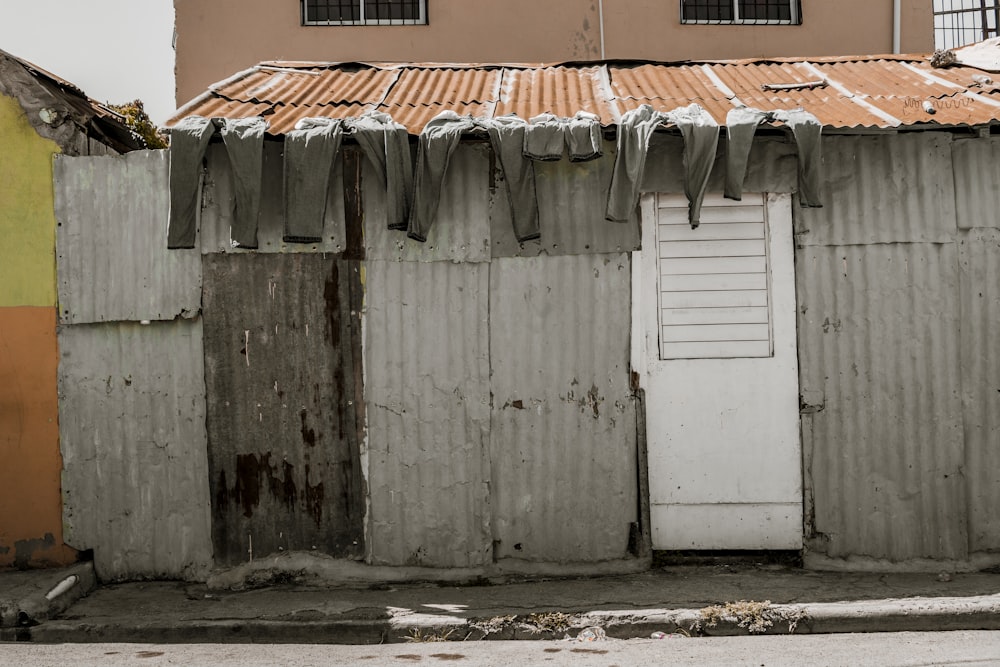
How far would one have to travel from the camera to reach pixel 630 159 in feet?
18.5

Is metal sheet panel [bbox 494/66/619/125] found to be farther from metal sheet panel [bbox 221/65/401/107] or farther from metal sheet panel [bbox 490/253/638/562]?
metal sheet panel [bbox 490/253/638/562]

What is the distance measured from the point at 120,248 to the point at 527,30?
5654mm

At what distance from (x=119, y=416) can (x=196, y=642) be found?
1802 millimetres

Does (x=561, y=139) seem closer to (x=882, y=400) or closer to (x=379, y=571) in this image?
(x=882, y=400)

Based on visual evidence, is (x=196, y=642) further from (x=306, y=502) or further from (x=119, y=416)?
(x=119, y=416)

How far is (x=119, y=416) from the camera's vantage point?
19.5 feet

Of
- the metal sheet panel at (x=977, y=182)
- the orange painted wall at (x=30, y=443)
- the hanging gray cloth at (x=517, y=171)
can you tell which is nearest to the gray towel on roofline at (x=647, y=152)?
the hanging gray cloth at (x=517, y=171)

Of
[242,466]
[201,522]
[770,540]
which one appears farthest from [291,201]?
[770,540]

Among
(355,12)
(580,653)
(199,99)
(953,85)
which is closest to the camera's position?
(580,653)

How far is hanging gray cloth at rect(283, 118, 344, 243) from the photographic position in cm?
557

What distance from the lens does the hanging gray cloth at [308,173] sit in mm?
5570

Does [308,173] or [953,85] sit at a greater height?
[953,85]

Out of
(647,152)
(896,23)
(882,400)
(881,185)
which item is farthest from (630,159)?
(896,23)

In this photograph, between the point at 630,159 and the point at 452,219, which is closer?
the point at 630,159
